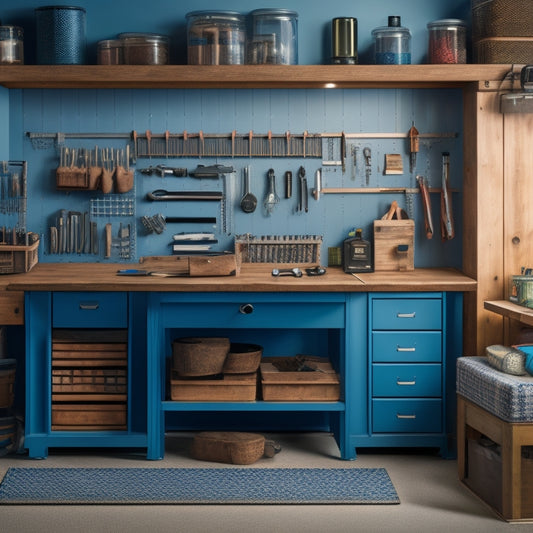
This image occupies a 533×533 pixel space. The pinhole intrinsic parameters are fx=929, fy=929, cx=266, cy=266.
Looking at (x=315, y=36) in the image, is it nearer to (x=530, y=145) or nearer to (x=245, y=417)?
(x=530, y=145)

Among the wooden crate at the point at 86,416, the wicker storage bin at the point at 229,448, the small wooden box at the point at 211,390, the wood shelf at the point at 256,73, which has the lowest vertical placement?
the wicker storage bin at the point at 229,448

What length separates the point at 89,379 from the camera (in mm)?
4797

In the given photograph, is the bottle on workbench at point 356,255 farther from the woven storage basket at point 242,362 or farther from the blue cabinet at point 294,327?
the woven storage basket at point 242,362

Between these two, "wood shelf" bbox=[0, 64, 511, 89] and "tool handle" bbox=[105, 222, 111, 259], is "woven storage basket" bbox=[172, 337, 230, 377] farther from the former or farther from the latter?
"wood shelf" bbox=[0, 64, 511, 89]

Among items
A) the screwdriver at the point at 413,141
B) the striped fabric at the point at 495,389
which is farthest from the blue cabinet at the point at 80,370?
the screwdriver at the point at 413,141

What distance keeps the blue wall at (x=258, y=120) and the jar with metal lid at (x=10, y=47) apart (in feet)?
0.66

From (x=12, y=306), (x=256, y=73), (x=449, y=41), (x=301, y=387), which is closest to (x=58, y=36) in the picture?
(x=256, y=73)

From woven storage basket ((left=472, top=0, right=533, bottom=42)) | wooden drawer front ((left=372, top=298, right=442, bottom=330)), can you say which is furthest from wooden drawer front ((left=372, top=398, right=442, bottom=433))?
woven storage basket ((left=472, top=0, right=533, bottom=42))

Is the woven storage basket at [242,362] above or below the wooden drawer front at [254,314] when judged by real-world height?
below

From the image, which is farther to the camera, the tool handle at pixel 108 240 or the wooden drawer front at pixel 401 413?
the tool handle at pixel 108 240

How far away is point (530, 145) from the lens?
4.93m

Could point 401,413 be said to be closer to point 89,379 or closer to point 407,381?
point 407,381

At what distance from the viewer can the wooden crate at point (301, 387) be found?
15.6 ft

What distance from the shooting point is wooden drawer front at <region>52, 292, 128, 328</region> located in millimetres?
4758
